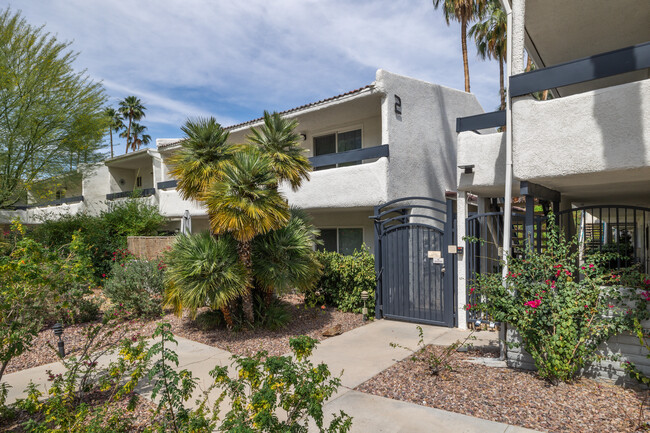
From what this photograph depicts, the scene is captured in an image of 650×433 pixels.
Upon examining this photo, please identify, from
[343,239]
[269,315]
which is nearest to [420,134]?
[343,239]

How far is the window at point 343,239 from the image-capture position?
12344 mm

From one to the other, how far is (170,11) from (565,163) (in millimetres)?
8498

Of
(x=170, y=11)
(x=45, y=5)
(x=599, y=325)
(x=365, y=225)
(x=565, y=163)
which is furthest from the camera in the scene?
(x=365, y=225)

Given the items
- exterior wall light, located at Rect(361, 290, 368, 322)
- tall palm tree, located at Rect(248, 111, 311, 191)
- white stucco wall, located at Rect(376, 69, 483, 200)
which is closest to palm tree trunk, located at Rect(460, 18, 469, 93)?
white stucco wall, located at Rect(376, 69, 483, 200)

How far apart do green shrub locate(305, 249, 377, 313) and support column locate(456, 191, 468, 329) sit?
2.08 meters

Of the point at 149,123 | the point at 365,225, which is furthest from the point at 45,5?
the point at 149,123

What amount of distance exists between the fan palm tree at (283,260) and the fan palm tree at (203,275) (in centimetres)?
48

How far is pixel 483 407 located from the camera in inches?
181

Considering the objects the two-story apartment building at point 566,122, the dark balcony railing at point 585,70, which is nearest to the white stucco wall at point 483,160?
the two-story apartment building at point 566,122

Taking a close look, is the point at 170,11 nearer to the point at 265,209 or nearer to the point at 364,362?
the point at 265,209

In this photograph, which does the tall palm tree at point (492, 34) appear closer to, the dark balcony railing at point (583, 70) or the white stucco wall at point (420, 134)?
the white stucco wall at point (420, 134)

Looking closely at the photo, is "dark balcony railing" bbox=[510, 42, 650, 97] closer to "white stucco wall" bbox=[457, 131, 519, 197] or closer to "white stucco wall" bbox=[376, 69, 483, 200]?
"white stucco wall" bbox=[457, 131, 519, 197]

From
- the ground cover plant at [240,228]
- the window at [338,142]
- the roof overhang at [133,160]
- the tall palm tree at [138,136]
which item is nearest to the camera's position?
the ground cover plant at [240,228]

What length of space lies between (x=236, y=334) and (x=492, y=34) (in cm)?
2119
